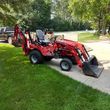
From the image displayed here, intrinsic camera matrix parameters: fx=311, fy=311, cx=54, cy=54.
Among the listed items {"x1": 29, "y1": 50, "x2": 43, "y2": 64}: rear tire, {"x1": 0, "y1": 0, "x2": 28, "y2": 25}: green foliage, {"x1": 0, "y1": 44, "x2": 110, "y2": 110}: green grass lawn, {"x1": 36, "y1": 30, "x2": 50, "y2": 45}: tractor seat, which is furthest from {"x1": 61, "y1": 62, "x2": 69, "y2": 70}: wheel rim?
{"x1": 0, "y1": 0, "x2": 28, "y2": 25}: green foliage

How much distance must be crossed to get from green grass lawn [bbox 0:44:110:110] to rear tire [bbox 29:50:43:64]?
1.04m

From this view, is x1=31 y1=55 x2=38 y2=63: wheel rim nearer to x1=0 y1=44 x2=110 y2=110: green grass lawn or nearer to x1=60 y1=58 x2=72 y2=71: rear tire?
x1=0 y1=44 x2=110 y2=110: green grass lawn

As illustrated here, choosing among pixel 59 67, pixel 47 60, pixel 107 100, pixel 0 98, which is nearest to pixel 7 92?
pixel 0 98

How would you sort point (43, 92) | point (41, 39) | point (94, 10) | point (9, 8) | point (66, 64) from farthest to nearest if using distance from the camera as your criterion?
point (94, 10) < point (9, 8) < point (41, 39) < point (66, 64) < point (43, 92)

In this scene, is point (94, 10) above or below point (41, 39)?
above

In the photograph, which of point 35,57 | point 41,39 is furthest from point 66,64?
point 41,39

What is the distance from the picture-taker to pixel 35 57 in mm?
13914

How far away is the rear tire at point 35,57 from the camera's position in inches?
547

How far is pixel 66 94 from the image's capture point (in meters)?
9.36

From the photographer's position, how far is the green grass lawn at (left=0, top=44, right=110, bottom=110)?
332 inches

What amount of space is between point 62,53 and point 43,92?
409 centimetres

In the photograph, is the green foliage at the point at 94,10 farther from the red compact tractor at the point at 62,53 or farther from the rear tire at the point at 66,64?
the rear tire at the point at 66,64

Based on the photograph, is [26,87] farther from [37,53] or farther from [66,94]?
[37,53]

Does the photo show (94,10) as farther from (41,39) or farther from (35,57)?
(35,57)
